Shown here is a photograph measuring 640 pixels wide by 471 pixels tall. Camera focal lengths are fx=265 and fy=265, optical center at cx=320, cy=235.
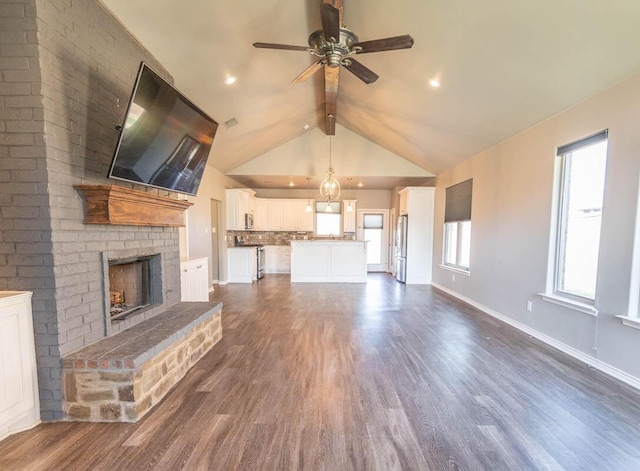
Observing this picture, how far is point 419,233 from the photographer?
6.48 m

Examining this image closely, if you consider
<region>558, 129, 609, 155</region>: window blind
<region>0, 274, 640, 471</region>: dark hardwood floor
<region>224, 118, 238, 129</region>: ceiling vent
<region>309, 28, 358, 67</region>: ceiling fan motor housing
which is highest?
<region>224, 118, 238, 129</region>: ceiling vent

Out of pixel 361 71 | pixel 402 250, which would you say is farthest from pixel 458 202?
pixel 361 71

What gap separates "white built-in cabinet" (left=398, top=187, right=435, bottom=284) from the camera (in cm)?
645

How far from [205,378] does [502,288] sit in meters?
4.05

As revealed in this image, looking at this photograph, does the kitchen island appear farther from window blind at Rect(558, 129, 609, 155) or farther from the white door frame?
window blind at Rect(558, 129, 609, 155)

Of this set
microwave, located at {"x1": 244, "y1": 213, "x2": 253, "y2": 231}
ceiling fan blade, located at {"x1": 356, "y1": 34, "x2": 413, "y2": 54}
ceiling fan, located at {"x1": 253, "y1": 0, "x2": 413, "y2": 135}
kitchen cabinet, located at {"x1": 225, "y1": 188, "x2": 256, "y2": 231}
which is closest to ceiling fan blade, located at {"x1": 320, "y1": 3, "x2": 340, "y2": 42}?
ceiling fan, located at {"x1": 253, "y1": 0, "x2": 413, "y2": 135}

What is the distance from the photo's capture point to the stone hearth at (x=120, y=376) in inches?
70.3

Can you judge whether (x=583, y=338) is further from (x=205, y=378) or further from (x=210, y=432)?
(x=205, y=378)

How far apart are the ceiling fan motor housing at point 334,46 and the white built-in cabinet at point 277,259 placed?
6.12 metres

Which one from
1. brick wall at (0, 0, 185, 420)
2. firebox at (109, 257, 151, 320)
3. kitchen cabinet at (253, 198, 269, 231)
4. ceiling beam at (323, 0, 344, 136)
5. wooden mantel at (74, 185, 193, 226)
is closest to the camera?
brick wall at (0, 0, 185, 420)

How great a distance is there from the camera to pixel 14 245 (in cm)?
173

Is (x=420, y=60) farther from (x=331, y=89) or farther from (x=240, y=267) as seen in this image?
(x=240, y=267)

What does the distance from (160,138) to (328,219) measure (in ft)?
21.3

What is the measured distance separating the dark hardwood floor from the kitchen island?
10.9 ft
